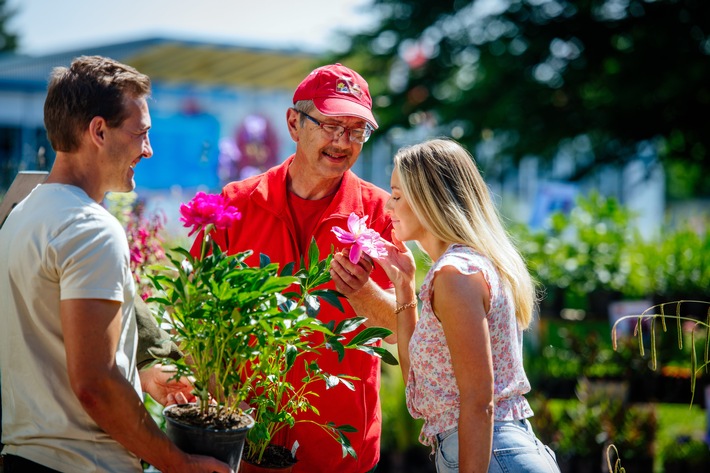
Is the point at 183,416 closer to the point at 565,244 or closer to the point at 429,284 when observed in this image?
the point at 429,284

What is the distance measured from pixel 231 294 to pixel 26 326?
1.31 feet

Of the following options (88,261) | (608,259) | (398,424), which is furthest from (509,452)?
(608,259)

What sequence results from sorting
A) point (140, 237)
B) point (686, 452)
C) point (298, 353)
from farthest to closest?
point (686, 452) → point (140, 237) → point (298, 353)

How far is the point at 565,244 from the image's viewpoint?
18.0ft

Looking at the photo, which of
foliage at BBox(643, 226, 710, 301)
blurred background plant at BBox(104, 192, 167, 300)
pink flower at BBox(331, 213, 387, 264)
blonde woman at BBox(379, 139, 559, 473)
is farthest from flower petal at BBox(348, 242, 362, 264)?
foliage at BBox(643, 226, 710, 301)

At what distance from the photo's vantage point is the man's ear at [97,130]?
5.17 feet

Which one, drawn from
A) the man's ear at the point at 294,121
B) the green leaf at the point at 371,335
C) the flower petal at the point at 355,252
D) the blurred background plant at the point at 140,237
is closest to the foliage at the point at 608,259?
the blurred background plant at the point at 140,237

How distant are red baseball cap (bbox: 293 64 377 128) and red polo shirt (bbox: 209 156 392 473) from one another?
0.24m

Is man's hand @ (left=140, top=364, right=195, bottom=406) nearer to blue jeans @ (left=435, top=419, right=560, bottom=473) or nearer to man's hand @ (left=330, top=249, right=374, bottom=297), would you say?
man's hand @ (left=330, top=249, right=374, bottom=297)

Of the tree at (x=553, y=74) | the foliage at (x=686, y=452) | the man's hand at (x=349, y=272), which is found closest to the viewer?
the man's hand at (x=349, y=272)

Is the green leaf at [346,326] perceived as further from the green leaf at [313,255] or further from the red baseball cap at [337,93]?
the red baseball cap at [337,93]

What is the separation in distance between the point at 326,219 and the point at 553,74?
8148 millimetres

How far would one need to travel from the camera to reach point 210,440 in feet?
5.11

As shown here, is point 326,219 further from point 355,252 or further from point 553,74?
point 553,74
